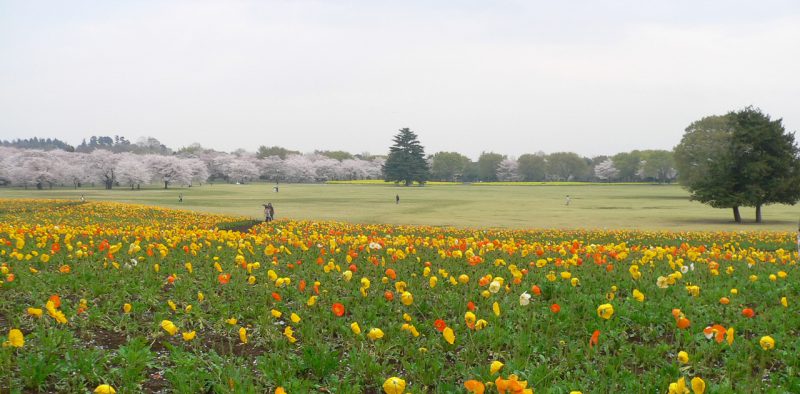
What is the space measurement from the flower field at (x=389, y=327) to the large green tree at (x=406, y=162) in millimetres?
115462

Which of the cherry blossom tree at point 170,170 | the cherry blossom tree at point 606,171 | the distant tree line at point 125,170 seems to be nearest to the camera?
the distant tree line at point 125,170

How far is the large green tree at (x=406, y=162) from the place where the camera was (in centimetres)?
12369

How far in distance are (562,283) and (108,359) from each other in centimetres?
500

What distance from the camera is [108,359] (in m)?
4.37

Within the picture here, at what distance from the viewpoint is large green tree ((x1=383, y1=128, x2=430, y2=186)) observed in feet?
406

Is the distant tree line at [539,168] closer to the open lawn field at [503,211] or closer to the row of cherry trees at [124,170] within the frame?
the row of cherry trees at [124,170]

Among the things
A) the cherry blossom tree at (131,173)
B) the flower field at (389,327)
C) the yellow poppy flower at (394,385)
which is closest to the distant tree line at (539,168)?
the cherry blossom tree at (131,173)

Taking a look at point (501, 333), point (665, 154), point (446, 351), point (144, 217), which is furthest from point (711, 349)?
point (665, 154)

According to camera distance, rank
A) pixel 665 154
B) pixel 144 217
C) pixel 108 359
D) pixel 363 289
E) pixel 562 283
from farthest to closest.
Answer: pixel 665 154, pixel 144 217, pixel 562 283, pixel 363 289, pixel 108 359

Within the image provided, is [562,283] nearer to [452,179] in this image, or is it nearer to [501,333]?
[501,333]

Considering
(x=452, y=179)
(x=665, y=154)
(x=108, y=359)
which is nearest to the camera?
(x=108, y=359)

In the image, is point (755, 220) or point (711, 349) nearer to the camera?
point (711, 349)

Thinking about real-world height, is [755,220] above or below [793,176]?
below

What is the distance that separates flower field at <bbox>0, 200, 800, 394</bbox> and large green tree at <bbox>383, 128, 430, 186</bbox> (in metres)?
115
